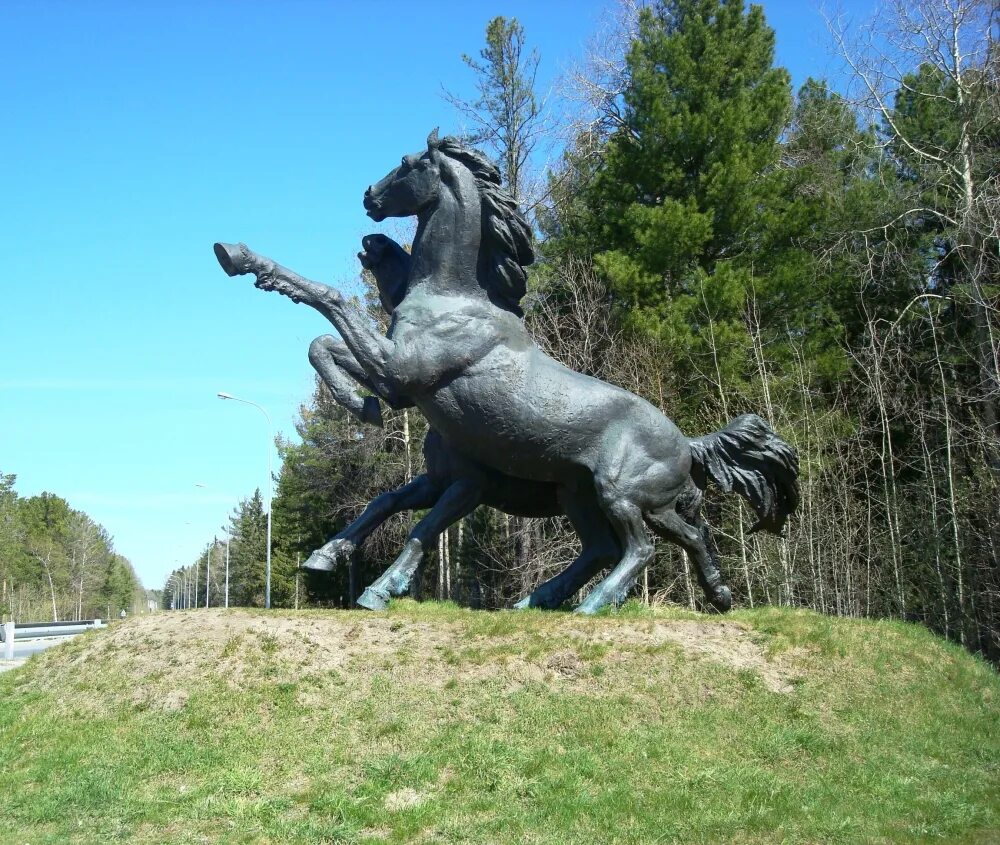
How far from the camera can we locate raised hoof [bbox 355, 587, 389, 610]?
25.4 ft

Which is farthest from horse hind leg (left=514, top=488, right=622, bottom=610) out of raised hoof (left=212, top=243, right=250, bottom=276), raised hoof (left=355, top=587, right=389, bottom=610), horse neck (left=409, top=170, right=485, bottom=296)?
raised hoof (left=212, top=243, right=250, bottom=276)

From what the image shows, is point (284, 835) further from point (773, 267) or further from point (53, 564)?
point (53, 564)

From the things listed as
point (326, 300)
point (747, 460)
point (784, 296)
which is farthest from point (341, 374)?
point (784, 296)

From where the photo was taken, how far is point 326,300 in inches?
303

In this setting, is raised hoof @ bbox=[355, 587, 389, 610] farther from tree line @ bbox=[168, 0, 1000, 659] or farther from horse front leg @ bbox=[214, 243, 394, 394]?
tree line @ bbox=[168, 0, 1000, 659]

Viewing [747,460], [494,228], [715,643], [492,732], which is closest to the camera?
[492,732]

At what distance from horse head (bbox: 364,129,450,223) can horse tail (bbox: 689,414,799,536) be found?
3.21 metres

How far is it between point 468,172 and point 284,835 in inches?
212

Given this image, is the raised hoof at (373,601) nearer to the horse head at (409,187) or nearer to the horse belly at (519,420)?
the horse belly at (519,420)

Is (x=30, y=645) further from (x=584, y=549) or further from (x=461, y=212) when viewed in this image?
(x=461, y=212)

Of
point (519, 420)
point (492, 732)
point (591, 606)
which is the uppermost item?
point (519, 420)

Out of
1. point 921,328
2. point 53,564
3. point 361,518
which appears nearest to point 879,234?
point 921,328

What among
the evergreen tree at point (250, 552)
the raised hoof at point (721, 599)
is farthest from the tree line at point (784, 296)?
the evergreen tree at point (250, 552)

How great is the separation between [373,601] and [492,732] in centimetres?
200
